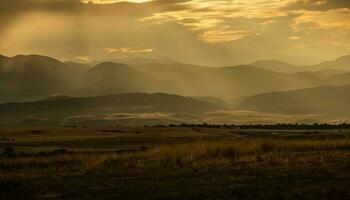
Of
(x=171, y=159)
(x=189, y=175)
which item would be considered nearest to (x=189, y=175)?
(x=189, y=175)

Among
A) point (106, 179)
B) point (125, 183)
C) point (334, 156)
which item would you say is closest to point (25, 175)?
point (106, 179)

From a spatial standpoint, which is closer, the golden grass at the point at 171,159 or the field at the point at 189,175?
the field at the point at 189,175

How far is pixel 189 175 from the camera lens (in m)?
24.3

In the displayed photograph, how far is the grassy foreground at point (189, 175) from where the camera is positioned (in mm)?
19266

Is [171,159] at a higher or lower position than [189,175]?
higher

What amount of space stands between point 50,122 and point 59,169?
157 meters

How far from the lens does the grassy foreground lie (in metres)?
19.3

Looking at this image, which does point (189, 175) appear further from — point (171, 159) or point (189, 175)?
point (171, 159)

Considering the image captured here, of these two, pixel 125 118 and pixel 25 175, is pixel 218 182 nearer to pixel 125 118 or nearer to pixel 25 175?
pixel 25 175

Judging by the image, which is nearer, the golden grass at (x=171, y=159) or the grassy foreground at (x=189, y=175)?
the grassy foreground at (x=189, y=175)

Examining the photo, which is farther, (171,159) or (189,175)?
(171,159)

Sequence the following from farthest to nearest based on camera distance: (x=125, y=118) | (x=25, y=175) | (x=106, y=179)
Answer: (x=125, y=118), (x=25, y=175), (x=106, y=179)

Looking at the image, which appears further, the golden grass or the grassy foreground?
the golden grass

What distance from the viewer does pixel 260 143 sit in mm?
36750
